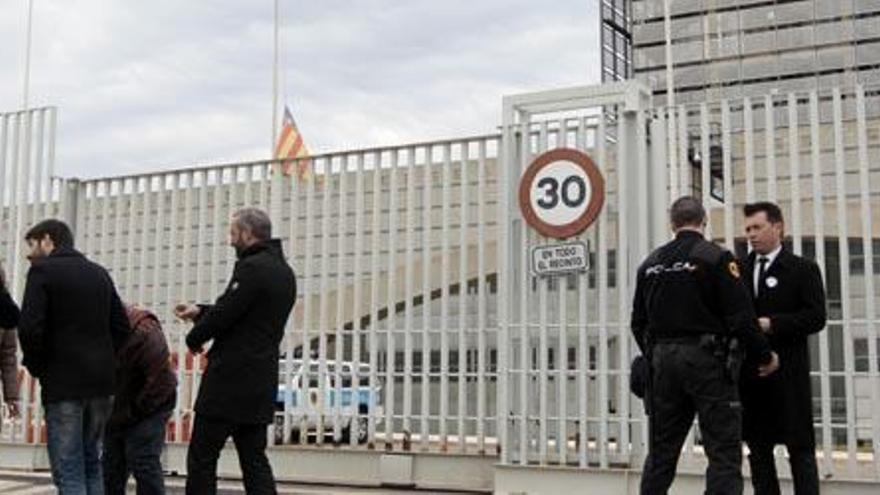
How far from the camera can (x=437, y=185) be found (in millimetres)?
9383

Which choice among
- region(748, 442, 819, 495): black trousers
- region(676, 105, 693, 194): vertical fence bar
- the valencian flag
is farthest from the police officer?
the valencian flag

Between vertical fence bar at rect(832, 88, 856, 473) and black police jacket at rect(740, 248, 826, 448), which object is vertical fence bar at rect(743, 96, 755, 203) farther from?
black police jacket at rect(740, 248, 826, 448)

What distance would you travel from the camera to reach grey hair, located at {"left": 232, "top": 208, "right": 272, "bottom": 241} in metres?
5.86

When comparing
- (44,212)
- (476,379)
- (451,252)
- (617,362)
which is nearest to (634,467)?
(617,362)

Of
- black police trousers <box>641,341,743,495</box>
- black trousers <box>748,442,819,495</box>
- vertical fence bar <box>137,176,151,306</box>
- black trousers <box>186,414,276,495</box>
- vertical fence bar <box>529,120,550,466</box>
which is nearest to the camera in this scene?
black police trousers <box>641,341,743,495</box>

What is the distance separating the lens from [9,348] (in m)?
6.28

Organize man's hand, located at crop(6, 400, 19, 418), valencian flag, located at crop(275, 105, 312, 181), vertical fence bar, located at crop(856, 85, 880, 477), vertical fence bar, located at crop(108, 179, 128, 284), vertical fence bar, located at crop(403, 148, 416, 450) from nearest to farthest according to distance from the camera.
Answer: man's hand, located at crop(6, 400, 19, 418)
vertical fence bar, located at crop(856, 85, 880, 477)
vertical fence bar, located at crop(403, 148, 416, 450)
vertical fence bar, located at crop(108, 179, 128, 284)
valencian flag, located at crop(275, 105, 312, 181)

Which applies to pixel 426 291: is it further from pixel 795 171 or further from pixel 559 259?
pixel 795 171

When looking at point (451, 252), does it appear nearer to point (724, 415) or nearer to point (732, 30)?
point (724, 415)

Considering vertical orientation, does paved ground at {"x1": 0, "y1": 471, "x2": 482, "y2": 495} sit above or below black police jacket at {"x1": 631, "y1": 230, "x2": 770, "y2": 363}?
below

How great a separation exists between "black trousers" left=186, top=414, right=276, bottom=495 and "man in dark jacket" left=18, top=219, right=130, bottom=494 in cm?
70

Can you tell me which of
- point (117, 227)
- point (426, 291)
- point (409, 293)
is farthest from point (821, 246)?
point (117, 227)

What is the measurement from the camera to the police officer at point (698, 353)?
5484 mm

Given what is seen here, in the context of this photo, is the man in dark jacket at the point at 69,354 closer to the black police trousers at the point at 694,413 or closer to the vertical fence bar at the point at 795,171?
the black police trousers at the point at 694,413
